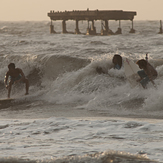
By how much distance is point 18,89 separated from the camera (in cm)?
1144

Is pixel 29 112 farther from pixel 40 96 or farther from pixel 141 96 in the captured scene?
pixel 141 96

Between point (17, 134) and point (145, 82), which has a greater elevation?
point (145, 82)

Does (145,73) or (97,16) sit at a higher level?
(97,16)

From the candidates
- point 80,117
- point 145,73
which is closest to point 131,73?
point 145,73

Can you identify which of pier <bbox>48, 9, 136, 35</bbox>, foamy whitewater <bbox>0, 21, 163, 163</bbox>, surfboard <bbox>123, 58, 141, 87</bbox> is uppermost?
pier <bbox>48, 9, 136, 35</bbox>

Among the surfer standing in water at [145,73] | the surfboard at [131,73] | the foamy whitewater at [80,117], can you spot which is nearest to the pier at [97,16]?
the foamy whitewater at [80,117]

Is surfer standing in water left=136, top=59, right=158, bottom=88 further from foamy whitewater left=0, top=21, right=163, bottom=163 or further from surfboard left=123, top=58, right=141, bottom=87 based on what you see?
surfboard left=123, top=58, right=141, bottom=87

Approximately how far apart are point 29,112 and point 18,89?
150 inches

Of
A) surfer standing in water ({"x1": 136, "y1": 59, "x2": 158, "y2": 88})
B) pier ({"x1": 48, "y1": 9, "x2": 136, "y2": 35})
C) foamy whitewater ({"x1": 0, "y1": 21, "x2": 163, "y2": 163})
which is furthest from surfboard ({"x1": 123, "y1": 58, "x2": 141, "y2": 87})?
pier ({"x1": 48, "y1": 9, "x2": 136, "y2": 35})

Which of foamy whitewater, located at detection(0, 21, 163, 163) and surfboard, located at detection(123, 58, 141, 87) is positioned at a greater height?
surfboard, located at detection(123, 58, 141, 87)

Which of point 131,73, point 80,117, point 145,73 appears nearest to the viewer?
point 80,117

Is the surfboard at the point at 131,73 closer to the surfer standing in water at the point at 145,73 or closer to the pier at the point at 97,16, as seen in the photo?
the surfer standing in water at the point at 145,73

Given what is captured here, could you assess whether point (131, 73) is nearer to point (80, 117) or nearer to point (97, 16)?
point (80, 117)

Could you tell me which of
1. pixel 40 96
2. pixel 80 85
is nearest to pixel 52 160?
pixel 40 96
